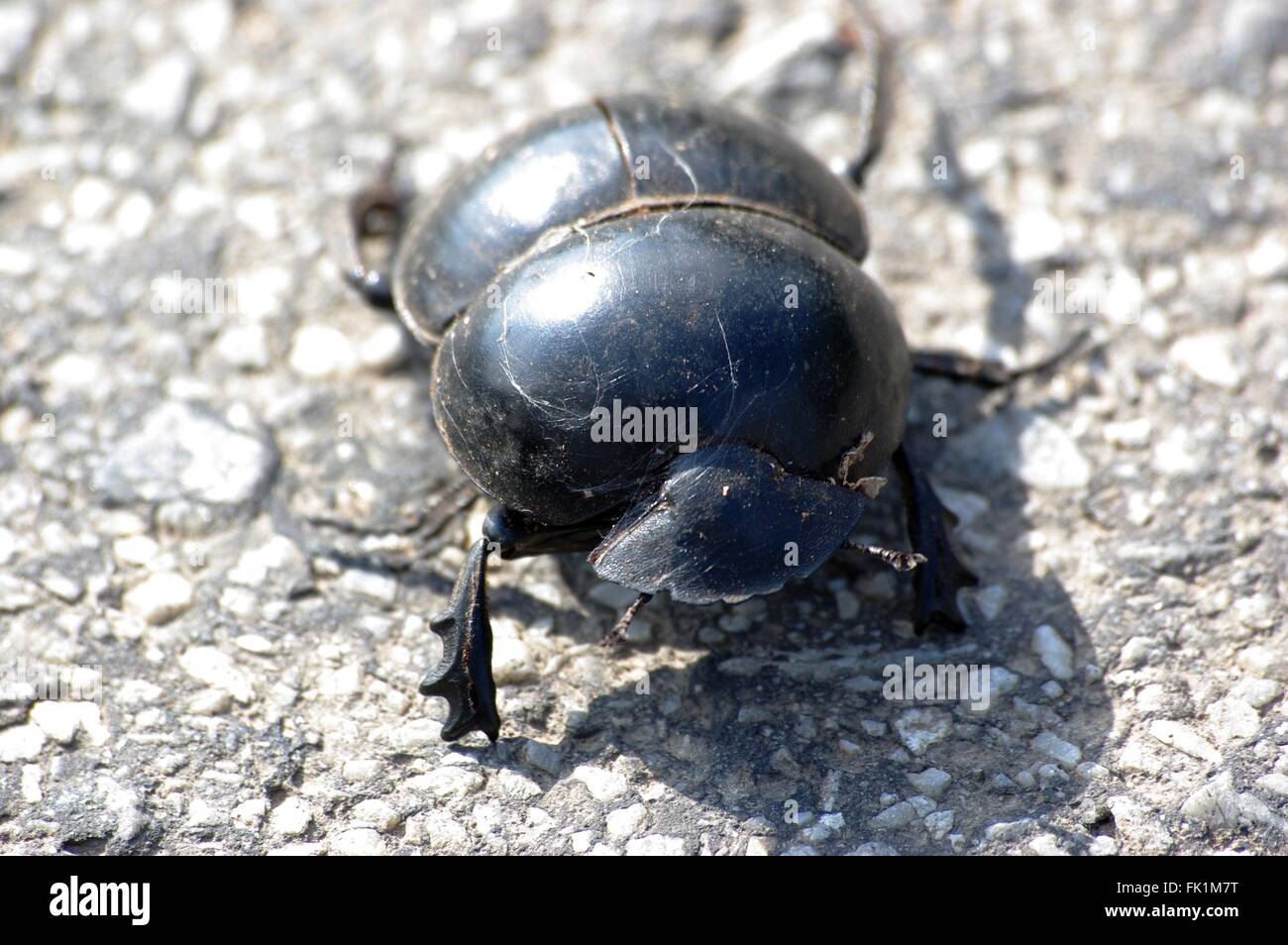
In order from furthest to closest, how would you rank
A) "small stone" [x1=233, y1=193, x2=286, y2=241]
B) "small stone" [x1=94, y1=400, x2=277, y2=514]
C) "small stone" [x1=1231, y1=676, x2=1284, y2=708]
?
"small stone" [x1=233, y1=193, x2=286, y2=241], "small stone" [x1=94, y1=400, x2=277, y2=514], "small stone" [x1=1231, y1=676, x2=1284, y2=708]

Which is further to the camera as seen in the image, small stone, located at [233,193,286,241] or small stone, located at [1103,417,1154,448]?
small stone, located at [233,193,286,241]

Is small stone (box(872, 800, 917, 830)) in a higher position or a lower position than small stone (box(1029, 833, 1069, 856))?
higher

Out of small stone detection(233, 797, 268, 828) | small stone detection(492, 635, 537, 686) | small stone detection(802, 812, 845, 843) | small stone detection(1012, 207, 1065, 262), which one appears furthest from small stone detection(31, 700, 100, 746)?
small stone detection(1012, 207, 1065, 262)

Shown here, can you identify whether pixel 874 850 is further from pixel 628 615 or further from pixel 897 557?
pixel 628 615

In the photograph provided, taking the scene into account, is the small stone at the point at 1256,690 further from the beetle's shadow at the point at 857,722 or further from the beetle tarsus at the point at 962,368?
the beetle tarsus at the point at 962,368

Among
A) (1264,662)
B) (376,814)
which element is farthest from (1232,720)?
(376,814)

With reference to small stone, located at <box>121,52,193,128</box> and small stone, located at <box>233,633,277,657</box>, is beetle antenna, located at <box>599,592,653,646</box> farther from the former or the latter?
small stone, located at <box>121,52,193,128</box>
